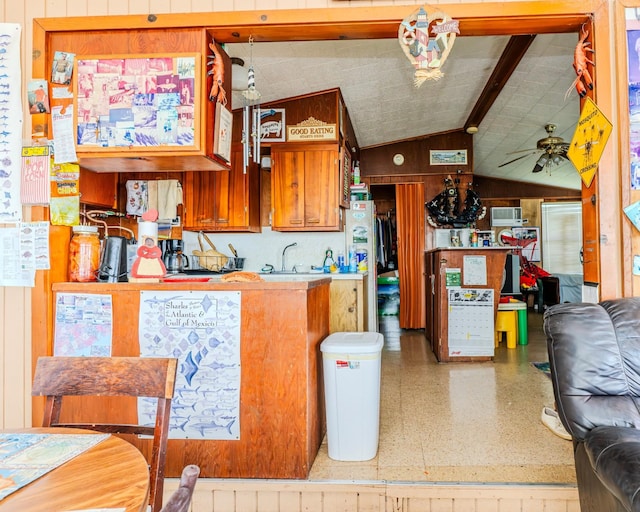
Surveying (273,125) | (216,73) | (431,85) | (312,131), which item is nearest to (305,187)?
(312,131)

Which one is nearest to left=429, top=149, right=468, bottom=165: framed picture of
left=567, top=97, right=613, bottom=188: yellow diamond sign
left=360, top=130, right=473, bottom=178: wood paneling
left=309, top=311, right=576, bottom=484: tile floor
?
left=360, top=130, right=473, bottom=178: wood paneling

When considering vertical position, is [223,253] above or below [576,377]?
above

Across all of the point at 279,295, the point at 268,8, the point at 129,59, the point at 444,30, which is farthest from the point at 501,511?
the point at 129,59

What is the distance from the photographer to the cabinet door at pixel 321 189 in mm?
4727

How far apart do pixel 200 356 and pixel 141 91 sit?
1337mm

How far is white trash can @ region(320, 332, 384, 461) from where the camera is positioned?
7.70 feet

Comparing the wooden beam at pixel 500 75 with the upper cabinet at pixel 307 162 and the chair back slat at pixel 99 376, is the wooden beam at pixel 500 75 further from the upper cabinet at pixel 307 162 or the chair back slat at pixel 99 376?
the chair back slat at pixel 99 376

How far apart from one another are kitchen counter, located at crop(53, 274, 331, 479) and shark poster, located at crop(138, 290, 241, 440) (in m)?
0.03

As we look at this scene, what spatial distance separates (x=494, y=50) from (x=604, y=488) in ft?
13.3

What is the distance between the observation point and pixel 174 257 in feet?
16.0

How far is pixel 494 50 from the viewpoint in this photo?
435 cm

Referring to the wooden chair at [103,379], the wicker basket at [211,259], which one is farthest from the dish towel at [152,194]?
the wooden chair at [103,379]

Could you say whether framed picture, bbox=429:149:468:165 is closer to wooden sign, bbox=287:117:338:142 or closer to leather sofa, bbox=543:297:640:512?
wooden sign, bbox=287:117:338:142

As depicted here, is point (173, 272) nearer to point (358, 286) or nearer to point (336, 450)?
point (358, 286)
